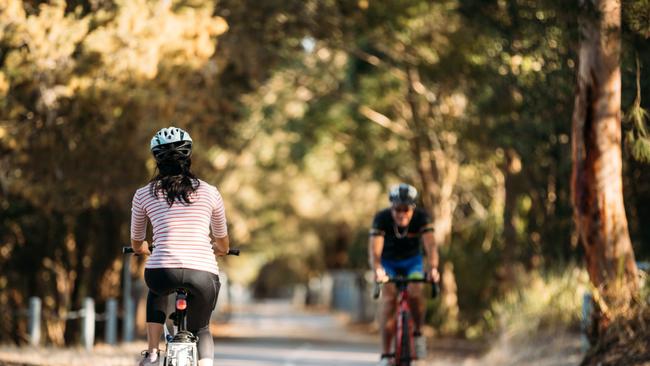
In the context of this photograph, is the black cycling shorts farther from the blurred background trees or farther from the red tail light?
the blurred background trees

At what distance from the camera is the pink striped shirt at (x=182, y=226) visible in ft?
25.4

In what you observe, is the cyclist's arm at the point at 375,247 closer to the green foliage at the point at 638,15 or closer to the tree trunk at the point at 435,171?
the green foliage at the point at 638,15

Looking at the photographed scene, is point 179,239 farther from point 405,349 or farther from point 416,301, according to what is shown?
point 416,301

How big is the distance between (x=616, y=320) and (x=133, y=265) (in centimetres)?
1370

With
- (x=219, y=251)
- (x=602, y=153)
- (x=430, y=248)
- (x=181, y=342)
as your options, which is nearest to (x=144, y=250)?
(x=219, y=251)

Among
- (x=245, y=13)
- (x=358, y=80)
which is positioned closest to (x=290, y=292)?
(x=358, y=80)

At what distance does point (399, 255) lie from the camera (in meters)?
12.7

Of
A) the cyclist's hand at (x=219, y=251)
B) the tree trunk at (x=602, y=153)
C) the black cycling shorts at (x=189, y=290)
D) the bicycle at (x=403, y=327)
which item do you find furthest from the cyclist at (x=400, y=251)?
the black cycling shorts at (x=189, y=290)

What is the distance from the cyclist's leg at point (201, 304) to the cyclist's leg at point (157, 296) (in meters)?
0.09

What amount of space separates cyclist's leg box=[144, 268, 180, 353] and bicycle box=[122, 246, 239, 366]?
9cm

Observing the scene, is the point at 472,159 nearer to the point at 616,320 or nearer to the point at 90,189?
the point at 90,189

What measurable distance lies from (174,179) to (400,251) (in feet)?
16.7

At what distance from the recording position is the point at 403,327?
1203 cm

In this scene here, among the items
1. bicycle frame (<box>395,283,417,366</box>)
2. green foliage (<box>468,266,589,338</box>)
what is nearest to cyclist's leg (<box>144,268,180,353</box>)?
bicycle frame (<box>395,283,417,366</box>)
